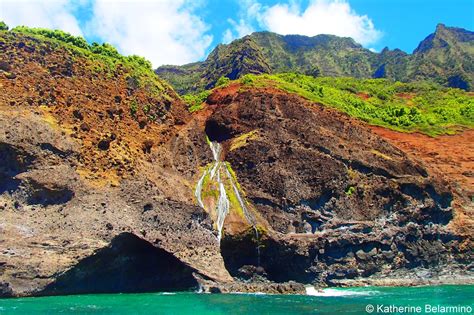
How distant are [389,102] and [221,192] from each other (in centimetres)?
5017

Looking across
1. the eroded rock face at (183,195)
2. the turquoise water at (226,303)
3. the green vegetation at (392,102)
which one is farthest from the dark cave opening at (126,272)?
the green vegetation at (392,102)

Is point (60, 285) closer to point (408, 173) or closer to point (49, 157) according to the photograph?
point (49, 157)

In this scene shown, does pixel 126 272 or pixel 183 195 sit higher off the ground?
pixel 183 195

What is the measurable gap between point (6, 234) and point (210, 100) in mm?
40698

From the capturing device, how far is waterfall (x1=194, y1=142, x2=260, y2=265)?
47.0 metres

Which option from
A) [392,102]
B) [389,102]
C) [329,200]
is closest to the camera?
[329,200]

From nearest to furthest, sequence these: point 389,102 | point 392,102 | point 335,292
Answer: point 335,292 < point 389,102 < point 392,102

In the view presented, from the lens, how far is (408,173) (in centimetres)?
5734

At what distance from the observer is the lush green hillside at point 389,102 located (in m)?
72.4

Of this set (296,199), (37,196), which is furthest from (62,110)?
(296,199)

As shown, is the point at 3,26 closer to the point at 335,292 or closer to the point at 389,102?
the point at 335,292

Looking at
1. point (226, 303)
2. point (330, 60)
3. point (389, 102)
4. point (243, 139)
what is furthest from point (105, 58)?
point (330, 60)

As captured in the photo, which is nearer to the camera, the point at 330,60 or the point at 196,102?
the point at 196,102

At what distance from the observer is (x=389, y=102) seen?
89500mm
